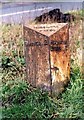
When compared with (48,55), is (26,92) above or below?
below

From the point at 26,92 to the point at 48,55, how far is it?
0.40 m

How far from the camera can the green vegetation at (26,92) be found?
3.39 metres

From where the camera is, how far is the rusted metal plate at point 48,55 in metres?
3.40

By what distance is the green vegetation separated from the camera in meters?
3.39

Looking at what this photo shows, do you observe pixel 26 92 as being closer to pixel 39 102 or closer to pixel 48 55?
pixel 39 102

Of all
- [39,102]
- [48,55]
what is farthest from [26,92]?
[48,55]

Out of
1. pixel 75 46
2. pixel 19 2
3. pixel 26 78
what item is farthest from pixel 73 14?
pixel 26 78

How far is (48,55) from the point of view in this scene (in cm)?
342

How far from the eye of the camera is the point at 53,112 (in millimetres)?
3395

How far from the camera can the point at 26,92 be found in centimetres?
349

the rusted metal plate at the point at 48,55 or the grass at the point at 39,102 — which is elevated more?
the rusted metal plate at the point at 48,55

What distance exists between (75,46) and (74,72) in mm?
242

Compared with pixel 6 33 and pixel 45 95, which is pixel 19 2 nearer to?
pixel 6 33

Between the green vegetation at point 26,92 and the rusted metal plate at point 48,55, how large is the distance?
0.07 m
